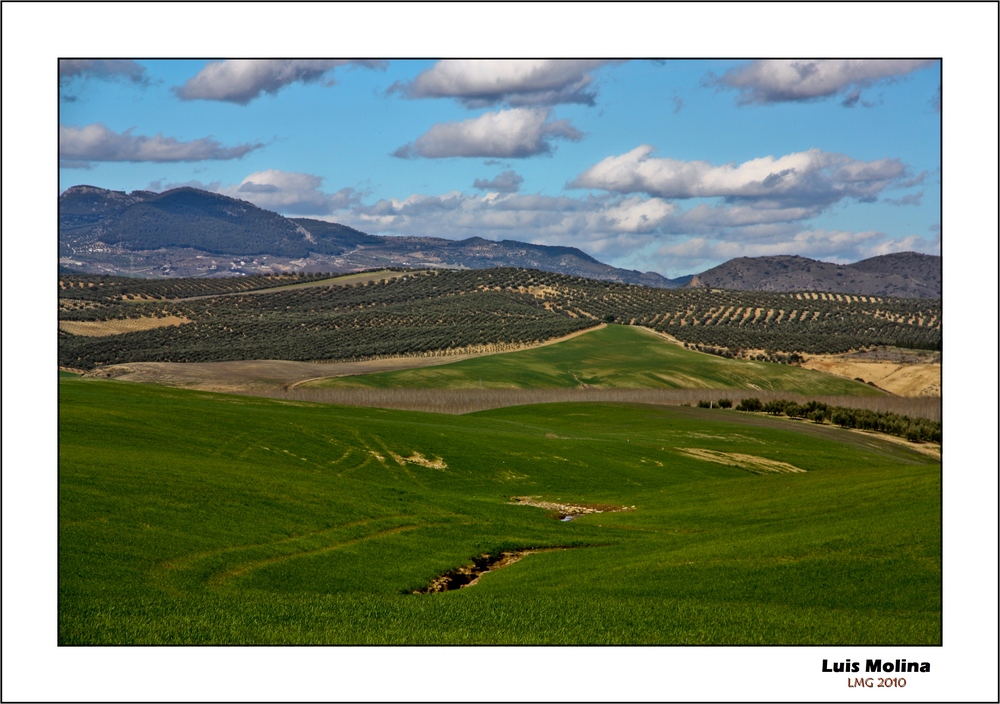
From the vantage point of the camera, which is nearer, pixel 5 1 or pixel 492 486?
pixel 5 1

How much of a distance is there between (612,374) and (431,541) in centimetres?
11851

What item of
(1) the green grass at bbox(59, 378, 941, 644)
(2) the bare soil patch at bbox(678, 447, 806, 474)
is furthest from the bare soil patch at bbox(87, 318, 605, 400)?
(2) the bare soil patch at bbox(678, 447, 806, 474)

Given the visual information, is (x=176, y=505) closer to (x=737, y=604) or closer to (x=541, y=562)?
(x=541, y=562)

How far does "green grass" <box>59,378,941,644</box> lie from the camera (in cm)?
2186

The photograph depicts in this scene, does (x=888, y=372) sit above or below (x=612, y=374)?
above

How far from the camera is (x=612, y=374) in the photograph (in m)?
154

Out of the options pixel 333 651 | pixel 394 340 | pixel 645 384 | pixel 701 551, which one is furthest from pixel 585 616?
pixel 394 340

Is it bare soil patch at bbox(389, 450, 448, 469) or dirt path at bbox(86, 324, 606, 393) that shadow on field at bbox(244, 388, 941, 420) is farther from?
bare soil patch at bbox(389, 450, 448, 469)

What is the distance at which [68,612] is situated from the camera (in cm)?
2166

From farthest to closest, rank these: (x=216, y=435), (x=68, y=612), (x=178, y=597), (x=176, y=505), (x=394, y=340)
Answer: (x=394, y=340)
(x=216, y=435)
(x=176, y=505)
(x=178, y=597)
(x=68, y=612)

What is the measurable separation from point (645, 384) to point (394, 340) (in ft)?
206

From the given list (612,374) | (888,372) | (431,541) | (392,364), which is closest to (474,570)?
(431,541)

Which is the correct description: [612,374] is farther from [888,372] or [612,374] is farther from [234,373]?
[234,373]

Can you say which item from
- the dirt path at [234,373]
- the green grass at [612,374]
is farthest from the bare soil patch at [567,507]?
the green grass at [612,374]
